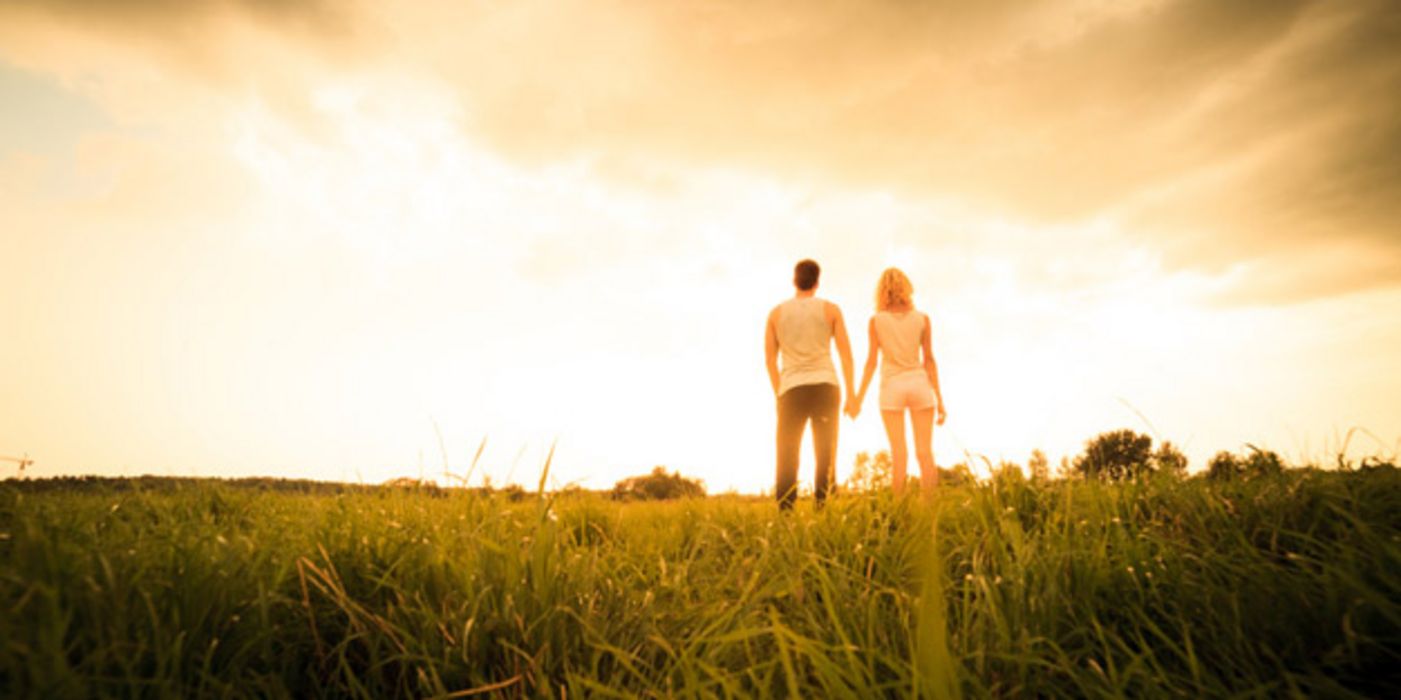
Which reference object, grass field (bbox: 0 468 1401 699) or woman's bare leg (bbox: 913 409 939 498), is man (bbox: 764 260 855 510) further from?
grass field (bbox: 0 468 1401 699)

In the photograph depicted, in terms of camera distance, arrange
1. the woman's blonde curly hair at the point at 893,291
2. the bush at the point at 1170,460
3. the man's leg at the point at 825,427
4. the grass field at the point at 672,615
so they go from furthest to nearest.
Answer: the woman's blonde curly hair at the point at 893,291 < the man's leg at the point at 825,427 < the bush at the point at 1170,460 < the grass field at the point at 672,615

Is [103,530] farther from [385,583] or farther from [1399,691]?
[1399,691]

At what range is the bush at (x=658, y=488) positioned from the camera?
22.3ft

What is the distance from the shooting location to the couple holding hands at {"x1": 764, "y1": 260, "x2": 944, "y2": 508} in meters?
7.75

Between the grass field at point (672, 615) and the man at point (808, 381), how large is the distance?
Answer: 4.32m

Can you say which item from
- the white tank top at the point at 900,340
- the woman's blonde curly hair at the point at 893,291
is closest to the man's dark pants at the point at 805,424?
the white tank top at the point at 900,340

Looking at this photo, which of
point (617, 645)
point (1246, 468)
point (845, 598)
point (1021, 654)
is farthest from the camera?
point (1246, 468)

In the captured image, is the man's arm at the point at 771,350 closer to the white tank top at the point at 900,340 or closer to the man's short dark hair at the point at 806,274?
the man's short dark hair at the point at 806,274

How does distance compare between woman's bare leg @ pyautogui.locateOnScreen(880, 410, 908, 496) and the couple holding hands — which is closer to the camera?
the couple holding hands

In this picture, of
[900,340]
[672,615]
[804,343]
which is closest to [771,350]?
[804,343]

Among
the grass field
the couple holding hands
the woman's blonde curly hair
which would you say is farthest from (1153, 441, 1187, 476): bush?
the woman's blonde curly hair

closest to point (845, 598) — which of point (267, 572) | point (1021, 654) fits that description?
point (1021, 654)

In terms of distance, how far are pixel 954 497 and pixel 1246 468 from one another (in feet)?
6.66

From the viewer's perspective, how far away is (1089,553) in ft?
9.33
